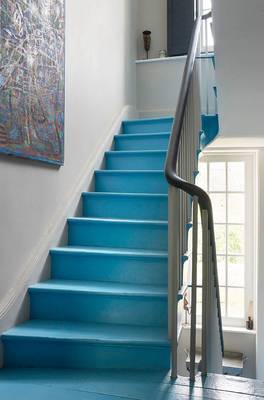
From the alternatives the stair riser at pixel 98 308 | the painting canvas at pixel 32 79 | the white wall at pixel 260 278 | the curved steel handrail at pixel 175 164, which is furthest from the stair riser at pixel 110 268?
the white wall at pixel 260 278

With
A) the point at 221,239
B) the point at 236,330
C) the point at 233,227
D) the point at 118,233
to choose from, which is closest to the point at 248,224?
the point at 233,227

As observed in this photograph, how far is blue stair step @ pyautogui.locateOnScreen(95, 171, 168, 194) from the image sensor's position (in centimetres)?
317

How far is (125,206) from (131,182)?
33 cm

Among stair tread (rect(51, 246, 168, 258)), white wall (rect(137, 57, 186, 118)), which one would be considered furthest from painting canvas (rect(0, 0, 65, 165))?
white wall (rect(137, 57, 186, 118))

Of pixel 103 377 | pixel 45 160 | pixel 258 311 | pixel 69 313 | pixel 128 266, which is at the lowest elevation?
pixel 258 311

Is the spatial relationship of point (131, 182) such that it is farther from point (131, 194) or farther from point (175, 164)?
point (175, 164)

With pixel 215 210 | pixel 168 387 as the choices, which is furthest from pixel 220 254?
pixel 168 387

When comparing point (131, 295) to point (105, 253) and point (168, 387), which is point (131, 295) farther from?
point (168, 387)

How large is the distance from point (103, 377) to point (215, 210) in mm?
2918

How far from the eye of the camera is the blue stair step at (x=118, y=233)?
8.73 ft

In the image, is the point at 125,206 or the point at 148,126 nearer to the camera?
the point at 125,206

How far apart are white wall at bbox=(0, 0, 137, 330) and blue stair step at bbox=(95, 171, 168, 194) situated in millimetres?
145

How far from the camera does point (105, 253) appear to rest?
2447mm

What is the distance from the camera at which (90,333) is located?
2014 mm
